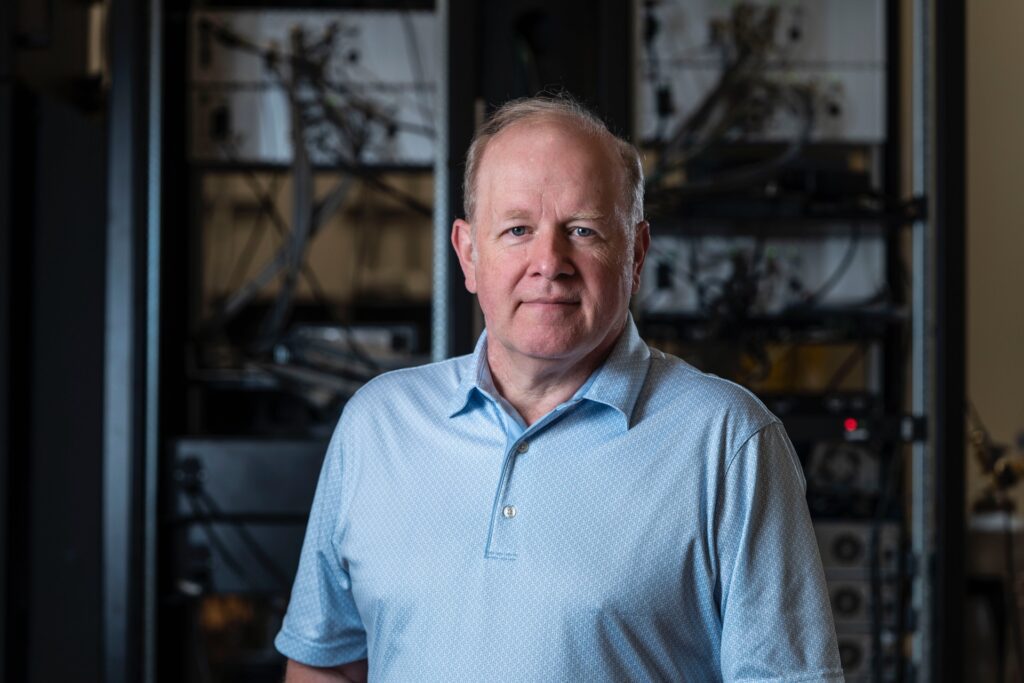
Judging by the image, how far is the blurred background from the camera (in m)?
2.23

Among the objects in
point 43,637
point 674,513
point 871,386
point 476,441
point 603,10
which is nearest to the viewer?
point 674,513

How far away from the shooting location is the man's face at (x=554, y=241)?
116 cm

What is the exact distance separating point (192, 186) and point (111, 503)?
2.12ft

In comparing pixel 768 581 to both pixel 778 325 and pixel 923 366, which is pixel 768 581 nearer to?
pixel 923 366

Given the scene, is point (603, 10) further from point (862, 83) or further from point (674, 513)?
point (674, 513)

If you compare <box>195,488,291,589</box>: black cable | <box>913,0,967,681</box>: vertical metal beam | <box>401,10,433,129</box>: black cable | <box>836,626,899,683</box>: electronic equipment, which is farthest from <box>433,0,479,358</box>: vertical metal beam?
<box>836,626,899,683</box>: electronic equipment

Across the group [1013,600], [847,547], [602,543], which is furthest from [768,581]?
[1013,600]

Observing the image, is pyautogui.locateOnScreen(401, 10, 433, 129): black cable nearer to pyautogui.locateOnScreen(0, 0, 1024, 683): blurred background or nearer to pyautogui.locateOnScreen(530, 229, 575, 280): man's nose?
pyautogui.locateOnScreen(0, 0, 1024, 683): blurred background

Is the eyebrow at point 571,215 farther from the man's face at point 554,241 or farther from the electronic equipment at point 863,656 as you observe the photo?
the electronic equipment at point 863,656

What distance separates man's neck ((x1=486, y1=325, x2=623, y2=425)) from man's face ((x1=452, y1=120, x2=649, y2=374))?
0.13 feet

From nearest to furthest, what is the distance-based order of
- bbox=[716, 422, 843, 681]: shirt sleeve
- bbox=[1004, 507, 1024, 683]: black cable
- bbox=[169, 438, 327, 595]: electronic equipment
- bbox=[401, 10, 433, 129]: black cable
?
bbox=[716, 422, 843, 681]: shirt sleeve
bbox=[169, 438, 327, 595]: electronic equipment
bbox=[401, 10, 433, 129]: black cable
bbox=[1004, 507, 1024, 683]: black cable

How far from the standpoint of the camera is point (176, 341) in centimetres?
235

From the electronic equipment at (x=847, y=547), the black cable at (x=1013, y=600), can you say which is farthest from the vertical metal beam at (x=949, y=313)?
the black cable at (x=1013, y=600)

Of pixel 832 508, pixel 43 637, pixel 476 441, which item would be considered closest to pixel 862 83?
pixel 832 508
